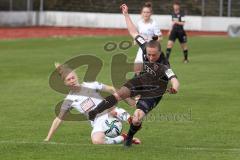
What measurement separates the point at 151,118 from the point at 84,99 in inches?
139

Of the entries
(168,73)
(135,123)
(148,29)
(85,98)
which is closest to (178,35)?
(148,29)

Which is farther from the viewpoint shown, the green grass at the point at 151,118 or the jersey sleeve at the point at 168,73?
the jersey sleeve at the point at 168,73

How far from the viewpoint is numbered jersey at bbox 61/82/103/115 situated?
12992mm

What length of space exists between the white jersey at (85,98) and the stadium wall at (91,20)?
1787 inches

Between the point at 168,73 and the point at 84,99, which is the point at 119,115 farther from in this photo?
the point at 168,73

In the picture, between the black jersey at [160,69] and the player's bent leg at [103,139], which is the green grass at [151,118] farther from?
the black jersey at [160,69]

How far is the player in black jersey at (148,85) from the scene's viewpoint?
465 inches

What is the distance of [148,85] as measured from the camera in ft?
41.3

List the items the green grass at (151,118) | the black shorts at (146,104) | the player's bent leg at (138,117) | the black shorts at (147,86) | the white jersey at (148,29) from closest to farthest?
the green grass at (151,118), the player's bent leg at (138,117), the black shorts at (146,104), the black shorts at (147,86), the white jersey at (148,29)

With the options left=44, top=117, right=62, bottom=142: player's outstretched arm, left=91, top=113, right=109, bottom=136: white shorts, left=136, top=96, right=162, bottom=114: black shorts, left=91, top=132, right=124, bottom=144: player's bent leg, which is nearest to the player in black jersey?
left=136, top=96, right=162, bottom=114: black shorts

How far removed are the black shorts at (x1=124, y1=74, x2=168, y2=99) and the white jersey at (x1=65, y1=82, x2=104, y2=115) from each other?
70 cm

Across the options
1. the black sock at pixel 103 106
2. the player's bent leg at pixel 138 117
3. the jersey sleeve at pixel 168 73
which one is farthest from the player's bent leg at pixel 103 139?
the jersey sleeve at pixel 168 73

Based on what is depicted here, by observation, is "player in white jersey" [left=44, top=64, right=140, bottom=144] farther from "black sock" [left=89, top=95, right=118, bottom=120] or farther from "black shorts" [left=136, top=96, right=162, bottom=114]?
"black shorts" [left=136, top=96, right=162, bottom=114]

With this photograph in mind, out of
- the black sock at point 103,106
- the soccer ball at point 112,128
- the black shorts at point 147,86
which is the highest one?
the black shorts at point 147,86
